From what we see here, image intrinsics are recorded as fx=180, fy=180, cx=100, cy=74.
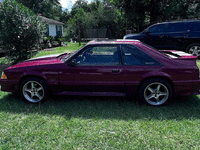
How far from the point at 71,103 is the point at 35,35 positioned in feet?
18.1

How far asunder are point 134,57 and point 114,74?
22.7 inches

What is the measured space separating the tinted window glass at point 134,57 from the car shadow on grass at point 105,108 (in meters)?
0.97

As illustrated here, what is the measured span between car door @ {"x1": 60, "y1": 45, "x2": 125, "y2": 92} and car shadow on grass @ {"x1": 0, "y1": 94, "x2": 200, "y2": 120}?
38 centimetres

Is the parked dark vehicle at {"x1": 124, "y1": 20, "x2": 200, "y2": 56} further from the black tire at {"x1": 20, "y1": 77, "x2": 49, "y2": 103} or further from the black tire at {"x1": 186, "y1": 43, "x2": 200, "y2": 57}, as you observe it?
the black tire at {"x1": 20, "y1": 77, "x2": 49, "y2": 103}

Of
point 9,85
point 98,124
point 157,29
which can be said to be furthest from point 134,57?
point 157,29

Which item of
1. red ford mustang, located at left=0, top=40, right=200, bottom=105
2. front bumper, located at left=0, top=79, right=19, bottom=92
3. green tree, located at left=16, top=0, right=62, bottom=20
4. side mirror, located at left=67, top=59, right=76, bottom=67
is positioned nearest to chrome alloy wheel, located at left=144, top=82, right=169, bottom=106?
red ford mustang, located at left=0, top=40, right=200, bottom=105

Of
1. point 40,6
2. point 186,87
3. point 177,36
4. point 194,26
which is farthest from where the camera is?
point 40,6

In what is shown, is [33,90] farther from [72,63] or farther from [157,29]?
[157,29]

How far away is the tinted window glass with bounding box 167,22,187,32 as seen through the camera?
913 centimetres

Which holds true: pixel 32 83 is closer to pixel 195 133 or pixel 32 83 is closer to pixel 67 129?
pixel 67 129

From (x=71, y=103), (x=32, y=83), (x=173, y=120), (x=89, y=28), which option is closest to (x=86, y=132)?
(x=71, y=103)

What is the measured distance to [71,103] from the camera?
13.9ft

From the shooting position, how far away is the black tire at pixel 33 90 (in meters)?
4.09

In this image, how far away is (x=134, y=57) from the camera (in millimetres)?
3916
